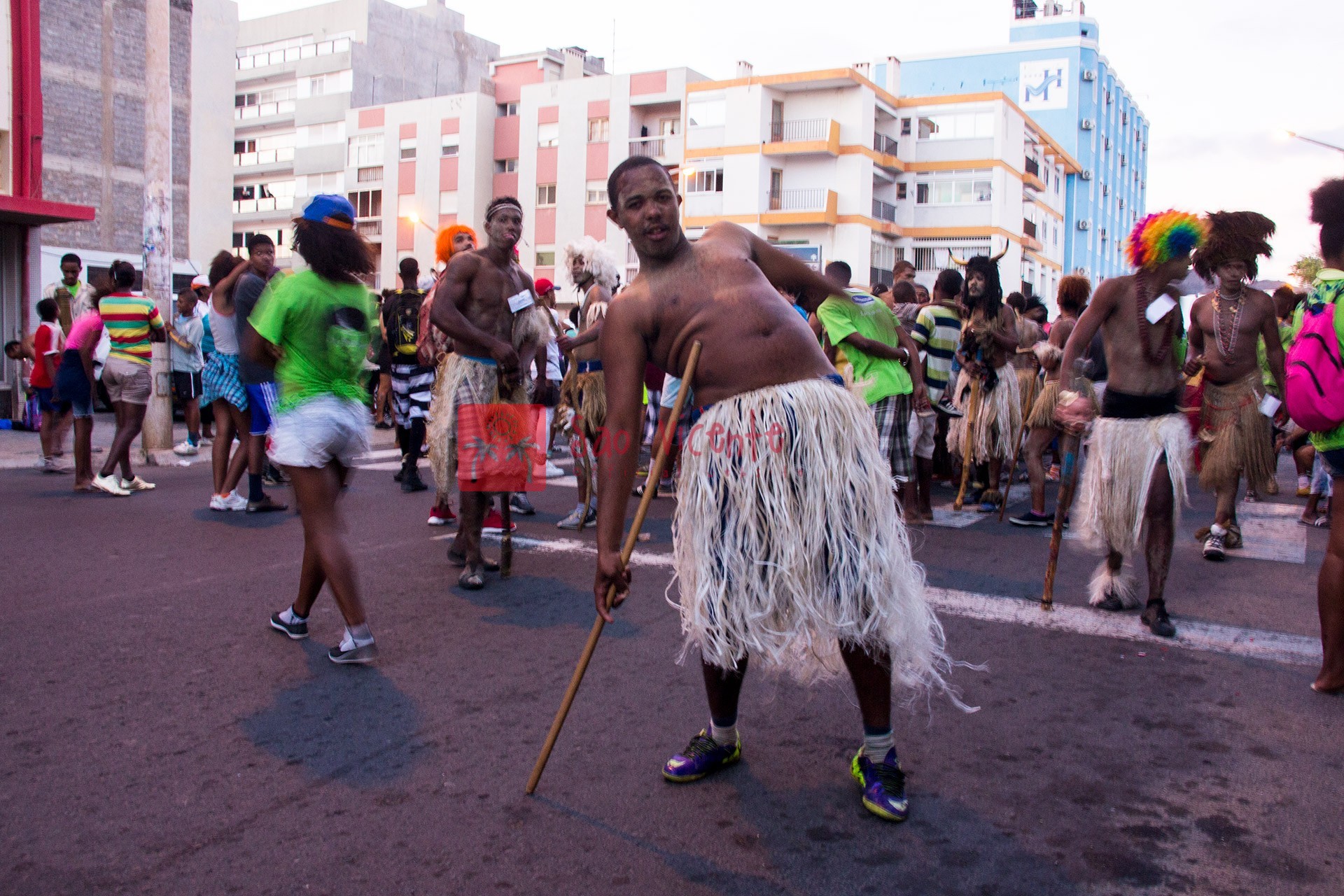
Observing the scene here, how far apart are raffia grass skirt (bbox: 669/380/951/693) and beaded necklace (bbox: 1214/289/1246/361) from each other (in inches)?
161

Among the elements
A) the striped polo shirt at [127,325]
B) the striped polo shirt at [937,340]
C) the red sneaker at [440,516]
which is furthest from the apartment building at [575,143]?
the red sneaker at [440,516]

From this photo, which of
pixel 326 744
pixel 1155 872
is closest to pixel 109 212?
pixel 326 744

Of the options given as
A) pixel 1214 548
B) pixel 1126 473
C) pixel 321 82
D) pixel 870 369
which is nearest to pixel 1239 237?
pixel 1126 473

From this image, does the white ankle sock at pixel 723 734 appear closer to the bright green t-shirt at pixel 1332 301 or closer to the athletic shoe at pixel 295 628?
the athletic shoe at pixel 295 628

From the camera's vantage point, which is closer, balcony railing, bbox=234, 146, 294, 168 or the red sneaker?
the red sneaker

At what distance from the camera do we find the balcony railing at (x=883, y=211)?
1908 inches

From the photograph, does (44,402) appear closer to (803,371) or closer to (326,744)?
(326,744)

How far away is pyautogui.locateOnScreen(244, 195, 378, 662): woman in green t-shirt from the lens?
442cm

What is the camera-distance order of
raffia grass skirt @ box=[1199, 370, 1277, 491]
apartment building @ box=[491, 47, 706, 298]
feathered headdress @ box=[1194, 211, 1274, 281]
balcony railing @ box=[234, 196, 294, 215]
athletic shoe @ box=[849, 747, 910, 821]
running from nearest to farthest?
athletic shoe @ box=[849, 747, 910, 821] → feathered headdress @ box=[1194, 211, 1274, 281] → raffia grass skirt @ box=[1199, 370, 1277, 491] → apartment building @ box=[491, 47, 706, 298] → balcony railing @ box=[234, 196, 294, 215]

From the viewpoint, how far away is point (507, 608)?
17.6 ft

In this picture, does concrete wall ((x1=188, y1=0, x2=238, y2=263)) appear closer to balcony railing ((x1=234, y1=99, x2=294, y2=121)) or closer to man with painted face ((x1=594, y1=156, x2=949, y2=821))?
balcony railing ((x1=234, y1=99, x2=294, y2=121))

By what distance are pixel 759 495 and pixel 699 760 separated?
850 mm

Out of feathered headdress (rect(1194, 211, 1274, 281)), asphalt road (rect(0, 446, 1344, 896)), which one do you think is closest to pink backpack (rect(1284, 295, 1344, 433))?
asphalt road (rect(0, 446, 1344, 896))

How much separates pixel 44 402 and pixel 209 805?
9149mm
